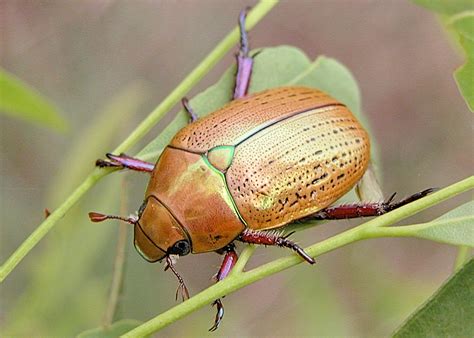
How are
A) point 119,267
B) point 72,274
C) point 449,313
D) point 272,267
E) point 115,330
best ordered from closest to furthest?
1. point 272,267
2. point 449,313
3. point 115,330
4. point 119,267
5. point 72,274

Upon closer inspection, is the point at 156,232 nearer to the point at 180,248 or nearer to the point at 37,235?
the point at 180,248

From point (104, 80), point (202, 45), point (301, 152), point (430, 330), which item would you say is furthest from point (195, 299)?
point (202, 45)

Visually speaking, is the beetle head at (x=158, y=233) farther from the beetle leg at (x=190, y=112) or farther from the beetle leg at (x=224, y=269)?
the beetle leg at (x=190, y=112)

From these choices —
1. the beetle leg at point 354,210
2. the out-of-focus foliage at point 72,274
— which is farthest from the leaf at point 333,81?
the out-of-focus foliage at point 72,274

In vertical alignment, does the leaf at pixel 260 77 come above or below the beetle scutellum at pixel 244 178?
above

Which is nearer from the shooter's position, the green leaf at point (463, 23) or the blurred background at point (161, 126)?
the green leaf at point (463, 23)

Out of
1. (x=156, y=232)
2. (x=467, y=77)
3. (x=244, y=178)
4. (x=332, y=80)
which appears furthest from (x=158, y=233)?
(x=467, y=77)
